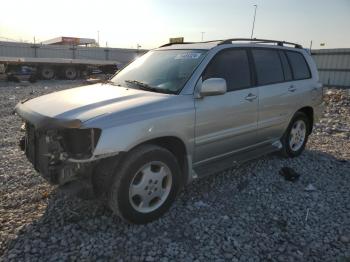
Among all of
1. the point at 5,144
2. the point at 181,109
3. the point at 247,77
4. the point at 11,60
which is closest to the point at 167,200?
the point at 181,109

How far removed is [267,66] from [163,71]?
67.5 inches

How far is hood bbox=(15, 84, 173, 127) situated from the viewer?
3.03 m

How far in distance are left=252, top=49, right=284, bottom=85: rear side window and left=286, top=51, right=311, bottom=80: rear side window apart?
1.35 ft

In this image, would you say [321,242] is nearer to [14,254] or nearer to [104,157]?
[104,157]

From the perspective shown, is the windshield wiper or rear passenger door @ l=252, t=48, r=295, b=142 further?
rear passenger door @ l=252, t=48, r=295, b=142

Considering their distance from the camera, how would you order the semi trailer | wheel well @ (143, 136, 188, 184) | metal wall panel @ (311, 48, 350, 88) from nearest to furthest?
wheel well @ (143, 136, 188, 184), metal wall panel @ (311, 48, 350, 88), the semi trailer

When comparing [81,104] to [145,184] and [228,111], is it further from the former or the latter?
[228,111]

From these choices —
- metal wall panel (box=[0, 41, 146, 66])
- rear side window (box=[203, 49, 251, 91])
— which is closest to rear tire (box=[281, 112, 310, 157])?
rear side window (box=[203, 49, 251, 91])

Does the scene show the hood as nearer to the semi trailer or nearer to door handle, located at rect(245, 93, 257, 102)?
door handle, located at rect(245, 93, 257, 102)

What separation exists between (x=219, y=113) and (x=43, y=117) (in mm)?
1933

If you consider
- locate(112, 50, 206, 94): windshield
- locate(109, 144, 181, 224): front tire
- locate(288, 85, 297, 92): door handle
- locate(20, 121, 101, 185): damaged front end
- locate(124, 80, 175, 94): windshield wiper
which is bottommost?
locate(109, 144, 181, 224): front tire

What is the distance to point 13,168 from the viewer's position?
4.91 m

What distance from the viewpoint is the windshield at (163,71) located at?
381 centimetres

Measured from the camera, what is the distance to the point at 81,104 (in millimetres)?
3287
